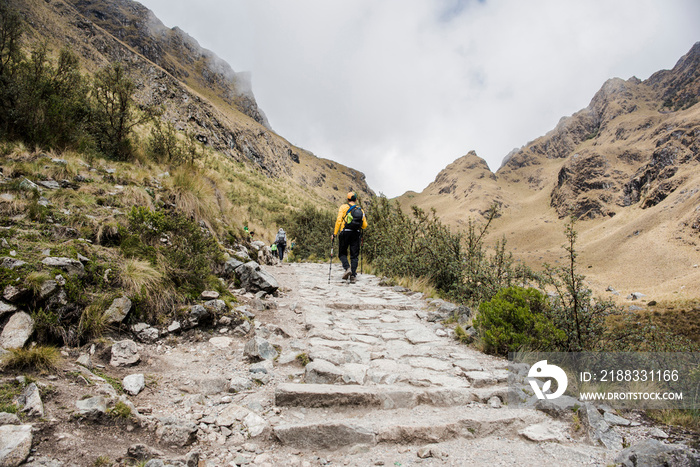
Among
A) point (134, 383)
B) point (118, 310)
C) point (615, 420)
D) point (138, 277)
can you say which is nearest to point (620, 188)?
point (615, 420)

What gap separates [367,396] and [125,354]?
95.6 inches

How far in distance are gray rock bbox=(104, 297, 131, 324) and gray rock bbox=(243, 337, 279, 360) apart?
4.55 ft

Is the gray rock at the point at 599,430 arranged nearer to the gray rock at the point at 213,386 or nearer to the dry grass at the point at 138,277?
the gray rock at the point at 213,386

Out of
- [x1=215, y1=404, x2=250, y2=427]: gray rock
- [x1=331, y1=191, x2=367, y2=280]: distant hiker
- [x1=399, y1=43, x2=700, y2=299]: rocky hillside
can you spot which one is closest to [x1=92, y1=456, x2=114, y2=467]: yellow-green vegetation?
[x1=215, y1=404, x2=250, y2=427]: gray rock

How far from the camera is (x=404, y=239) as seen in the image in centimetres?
Answer: 1030

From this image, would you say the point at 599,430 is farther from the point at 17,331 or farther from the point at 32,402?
the point at 17,331

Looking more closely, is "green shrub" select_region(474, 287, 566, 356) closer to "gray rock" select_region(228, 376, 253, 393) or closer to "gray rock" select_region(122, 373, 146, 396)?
"gray rock" select_region(228, 376, 253, 393)

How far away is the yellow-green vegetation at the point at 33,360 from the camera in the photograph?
7.22 feet

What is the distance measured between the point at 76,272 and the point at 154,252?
1188mm

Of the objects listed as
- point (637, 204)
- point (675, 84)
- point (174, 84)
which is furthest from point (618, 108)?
point (174, 84)

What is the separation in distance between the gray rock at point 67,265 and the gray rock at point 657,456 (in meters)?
5.00

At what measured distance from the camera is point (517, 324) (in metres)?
4.25

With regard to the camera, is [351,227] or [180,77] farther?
[180,77]

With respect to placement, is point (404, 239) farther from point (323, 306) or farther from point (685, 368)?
point (685, 368)
